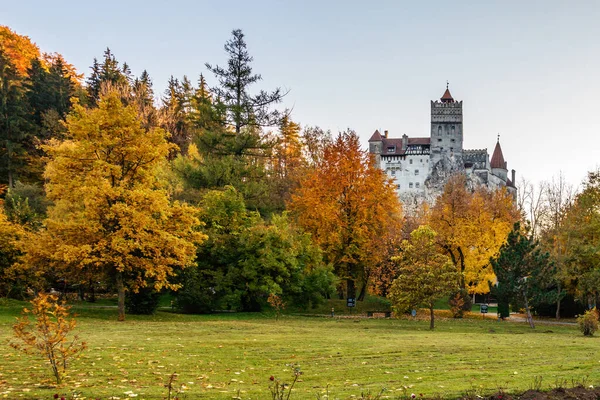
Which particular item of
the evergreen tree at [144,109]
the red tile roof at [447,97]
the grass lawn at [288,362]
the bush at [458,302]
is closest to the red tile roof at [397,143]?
the red tile roof at [447,97]

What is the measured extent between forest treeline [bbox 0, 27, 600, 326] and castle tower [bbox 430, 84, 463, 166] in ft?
198

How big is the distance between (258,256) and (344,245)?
24.1 feet

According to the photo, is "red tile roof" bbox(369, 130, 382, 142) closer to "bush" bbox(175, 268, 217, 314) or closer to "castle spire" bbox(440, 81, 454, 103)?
"castle spire" bbox(440, 81, 454, 103)

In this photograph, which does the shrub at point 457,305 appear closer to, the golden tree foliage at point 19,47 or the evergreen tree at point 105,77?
the evergreen tree at point 105,77

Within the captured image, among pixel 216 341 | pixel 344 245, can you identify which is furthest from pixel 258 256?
pixel 216 341

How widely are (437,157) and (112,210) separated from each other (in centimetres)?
10597

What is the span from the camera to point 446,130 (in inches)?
4850

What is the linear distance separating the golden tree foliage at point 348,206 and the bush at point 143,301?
42.5 feet

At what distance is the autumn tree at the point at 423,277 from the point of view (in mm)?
26375

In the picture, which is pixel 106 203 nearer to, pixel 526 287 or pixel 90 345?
pixel 90 345

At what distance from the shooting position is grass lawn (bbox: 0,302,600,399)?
9.19m

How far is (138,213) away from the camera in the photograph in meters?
24.3

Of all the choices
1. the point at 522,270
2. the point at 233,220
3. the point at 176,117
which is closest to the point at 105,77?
the point at 176,117

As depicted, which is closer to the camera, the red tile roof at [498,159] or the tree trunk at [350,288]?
the tree trunk at [350,288]
